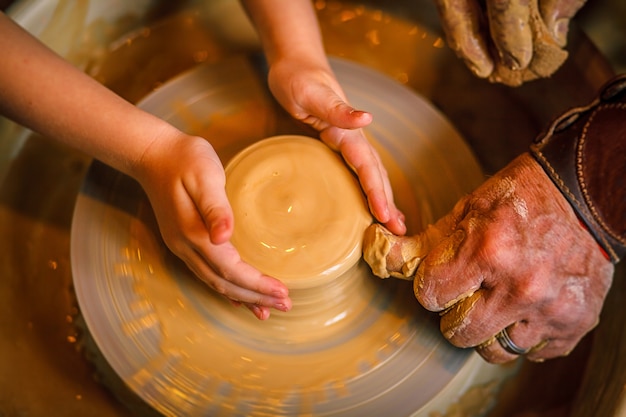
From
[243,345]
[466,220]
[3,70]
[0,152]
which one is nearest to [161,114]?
[3,70]

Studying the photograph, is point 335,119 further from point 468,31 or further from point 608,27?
point 608,27

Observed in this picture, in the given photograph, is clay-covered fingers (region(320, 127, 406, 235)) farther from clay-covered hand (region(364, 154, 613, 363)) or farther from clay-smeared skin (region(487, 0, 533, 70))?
clay-smeared skin (region(487, 0, 533, 70))

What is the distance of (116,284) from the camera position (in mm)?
1285

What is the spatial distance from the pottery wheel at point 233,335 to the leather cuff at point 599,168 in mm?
296

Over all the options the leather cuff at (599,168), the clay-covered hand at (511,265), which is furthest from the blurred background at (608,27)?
the clay-covered hand at (511,265)

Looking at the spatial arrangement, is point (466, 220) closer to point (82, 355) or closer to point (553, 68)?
point (553, 68)

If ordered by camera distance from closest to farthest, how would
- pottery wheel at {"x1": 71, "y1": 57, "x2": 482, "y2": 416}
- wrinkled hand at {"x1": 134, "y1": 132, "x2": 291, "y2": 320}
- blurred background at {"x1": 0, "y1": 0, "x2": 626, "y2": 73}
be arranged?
1. wrinkled hand at {"x1": 134, "y1": 132, "x2": 291, "y2": 320}
2. pottery wheel at {"x1": 71, "y1": 57, "x2": 482, "y2": 416}
3. blurred background at {"x1": 0, "y1": 0, "x2": 626, "y2": 73}

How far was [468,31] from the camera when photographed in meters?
1.35

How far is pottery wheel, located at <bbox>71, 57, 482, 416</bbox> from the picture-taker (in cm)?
121

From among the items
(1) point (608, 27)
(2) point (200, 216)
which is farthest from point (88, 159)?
(1) point (608, 27)

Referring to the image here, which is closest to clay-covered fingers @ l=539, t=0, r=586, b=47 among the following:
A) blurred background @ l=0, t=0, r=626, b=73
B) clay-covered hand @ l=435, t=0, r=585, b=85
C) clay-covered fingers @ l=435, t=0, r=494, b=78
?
clay-covered hand @ l=435, t=0, r=585, b=85

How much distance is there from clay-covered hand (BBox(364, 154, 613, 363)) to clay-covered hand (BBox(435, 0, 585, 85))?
282 mm

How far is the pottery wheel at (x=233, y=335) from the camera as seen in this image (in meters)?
1.21

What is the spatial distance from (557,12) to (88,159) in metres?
1.21
